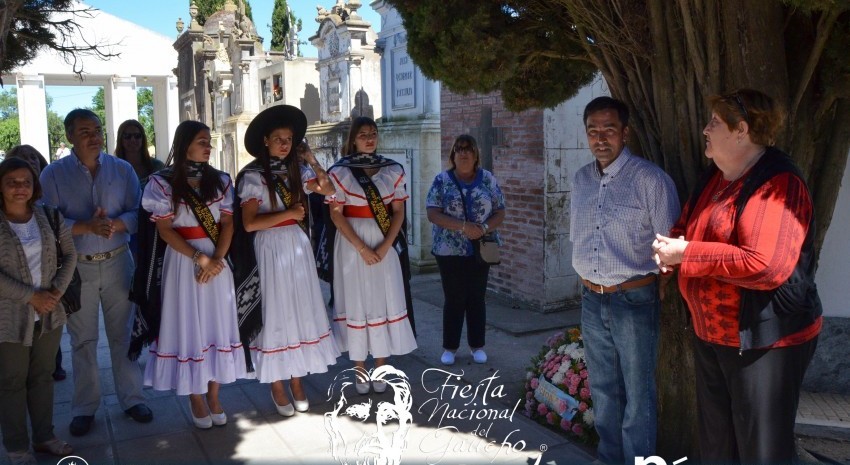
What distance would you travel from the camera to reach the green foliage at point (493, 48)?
154 inches

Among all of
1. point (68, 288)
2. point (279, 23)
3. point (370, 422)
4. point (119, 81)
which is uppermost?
point (279, 23)

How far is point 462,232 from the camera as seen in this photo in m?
5.58

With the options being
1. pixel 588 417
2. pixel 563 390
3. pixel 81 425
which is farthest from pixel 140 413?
pixel 588 417

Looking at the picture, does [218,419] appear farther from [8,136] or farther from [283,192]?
[8,136]

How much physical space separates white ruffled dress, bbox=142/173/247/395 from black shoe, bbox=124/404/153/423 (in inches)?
12.7

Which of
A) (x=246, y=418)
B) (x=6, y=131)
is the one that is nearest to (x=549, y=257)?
(x=246, y=418)

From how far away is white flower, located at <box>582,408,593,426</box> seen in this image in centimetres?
412

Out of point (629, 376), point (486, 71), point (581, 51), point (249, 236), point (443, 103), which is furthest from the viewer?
point (443, 103)

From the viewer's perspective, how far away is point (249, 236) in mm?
4559

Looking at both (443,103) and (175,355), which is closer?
(175,355)

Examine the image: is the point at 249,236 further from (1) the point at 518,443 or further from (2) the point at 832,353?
(2) the point at 832,353

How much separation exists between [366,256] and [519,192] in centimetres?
314

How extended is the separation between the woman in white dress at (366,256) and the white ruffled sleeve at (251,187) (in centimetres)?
57

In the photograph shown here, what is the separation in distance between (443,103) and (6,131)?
46082 millimetres
